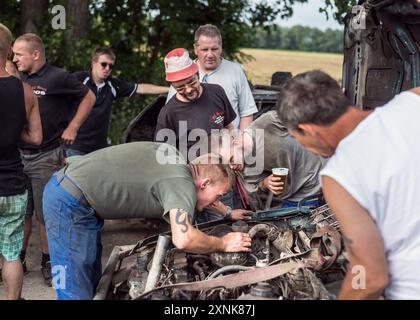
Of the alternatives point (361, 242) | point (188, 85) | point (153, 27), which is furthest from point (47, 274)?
point (153, 27)

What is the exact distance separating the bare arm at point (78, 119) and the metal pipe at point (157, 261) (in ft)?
7.57

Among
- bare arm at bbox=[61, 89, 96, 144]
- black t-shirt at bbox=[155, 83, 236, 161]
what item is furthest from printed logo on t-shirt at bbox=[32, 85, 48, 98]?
black t-shirt at bbox=[155, 83, 236, 161]

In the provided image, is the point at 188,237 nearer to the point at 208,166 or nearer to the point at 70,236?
the point at 208,166

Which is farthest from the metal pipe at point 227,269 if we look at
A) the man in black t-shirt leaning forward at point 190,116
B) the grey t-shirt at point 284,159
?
the man in black t-shirt leaning forward at point 190,116

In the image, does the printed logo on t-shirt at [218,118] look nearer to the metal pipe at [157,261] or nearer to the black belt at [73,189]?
the black belt at [73,189]

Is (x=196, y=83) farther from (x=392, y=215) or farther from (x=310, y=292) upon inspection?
(x=392, y=215)

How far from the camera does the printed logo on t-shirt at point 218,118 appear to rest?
480cm

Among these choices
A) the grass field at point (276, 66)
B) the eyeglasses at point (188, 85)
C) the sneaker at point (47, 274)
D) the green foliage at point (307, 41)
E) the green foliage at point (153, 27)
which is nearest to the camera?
the eyeglasses at point (188, 85)

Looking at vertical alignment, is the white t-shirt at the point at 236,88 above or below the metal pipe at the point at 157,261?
above

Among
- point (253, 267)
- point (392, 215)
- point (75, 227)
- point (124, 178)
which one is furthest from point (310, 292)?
point (75, 227)

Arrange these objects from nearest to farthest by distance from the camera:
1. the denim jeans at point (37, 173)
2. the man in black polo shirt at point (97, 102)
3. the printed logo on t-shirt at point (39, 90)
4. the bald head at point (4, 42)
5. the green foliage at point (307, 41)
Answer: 1. the bald head at point (4, 42)
2. the denim jeans at point (37, 173)
3. the printed logo on t-shirt at point (39, 90)
4. the man in black polo shirt at point (97, 102)
5. the green foliage at point (307, 41)

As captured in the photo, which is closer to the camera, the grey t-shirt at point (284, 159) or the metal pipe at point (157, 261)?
the metal pipe at point (157, 261)

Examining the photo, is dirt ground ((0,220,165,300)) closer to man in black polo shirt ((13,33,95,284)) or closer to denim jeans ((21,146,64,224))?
man in black polo shirt ((13,33,95,284))

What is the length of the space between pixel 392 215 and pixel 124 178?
5.29 ft
